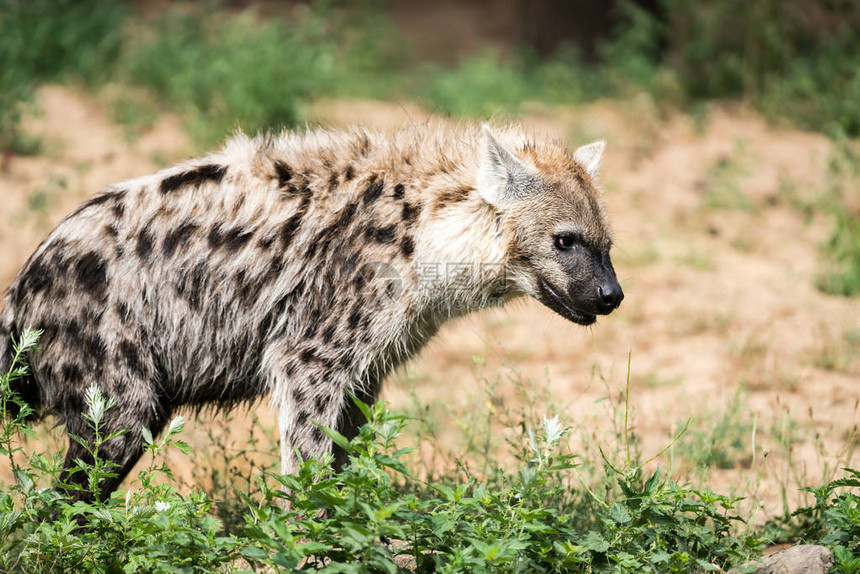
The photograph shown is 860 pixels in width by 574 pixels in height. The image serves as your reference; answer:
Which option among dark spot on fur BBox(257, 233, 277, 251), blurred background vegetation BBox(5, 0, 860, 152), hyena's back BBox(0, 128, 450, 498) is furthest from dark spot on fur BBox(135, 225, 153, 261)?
blurred background vegetation BBox(5, 0, 860, 152)

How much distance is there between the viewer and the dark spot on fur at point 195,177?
11.0ft

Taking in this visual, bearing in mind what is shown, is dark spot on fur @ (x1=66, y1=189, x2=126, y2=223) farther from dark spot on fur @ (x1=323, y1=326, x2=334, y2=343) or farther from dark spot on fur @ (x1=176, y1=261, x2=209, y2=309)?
dark spot on fur @ (x1=323, y1=326, x2=334, y2=343)

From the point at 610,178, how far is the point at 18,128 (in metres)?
4.29

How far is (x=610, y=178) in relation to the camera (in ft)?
23.3

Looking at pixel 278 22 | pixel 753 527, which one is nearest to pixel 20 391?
pixel 753 527

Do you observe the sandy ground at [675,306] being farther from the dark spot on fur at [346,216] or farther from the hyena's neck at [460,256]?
the dark spot on fur at [346,216]

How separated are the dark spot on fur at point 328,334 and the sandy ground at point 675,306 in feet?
1.81

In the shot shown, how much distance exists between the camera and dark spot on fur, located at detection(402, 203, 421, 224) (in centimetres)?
334

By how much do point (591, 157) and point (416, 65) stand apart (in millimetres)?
6616

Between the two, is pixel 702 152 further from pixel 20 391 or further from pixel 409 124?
pixel 20 391

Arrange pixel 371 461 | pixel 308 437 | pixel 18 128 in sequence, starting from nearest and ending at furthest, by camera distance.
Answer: pixel 371 461 → pixel 308 437 → pixel 18 128

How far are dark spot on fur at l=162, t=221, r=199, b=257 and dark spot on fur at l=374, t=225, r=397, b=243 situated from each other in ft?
2.12

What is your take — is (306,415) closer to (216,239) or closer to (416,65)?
(216,239)

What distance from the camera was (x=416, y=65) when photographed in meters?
10.0
